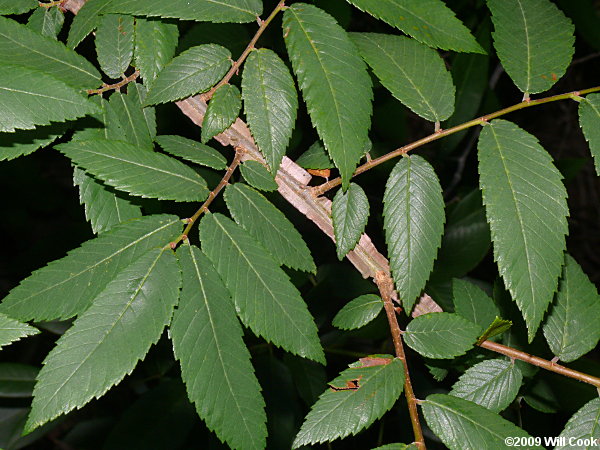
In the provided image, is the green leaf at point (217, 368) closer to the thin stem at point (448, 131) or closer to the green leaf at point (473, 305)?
the thin stem at point (448, 131)

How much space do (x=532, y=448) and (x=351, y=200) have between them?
0.50m

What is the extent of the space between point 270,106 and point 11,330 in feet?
1.77

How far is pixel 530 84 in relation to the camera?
1.09 meters

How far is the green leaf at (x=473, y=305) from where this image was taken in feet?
4.06

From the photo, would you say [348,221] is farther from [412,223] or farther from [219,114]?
[219,114]

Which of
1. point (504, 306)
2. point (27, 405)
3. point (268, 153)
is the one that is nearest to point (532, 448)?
point (504, 306)

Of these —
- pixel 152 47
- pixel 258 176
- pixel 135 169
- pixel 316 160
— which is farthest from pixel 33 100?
pixel 316 160

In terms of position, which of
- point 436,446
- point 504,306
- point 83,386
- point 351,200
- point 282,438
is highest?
point 351,200

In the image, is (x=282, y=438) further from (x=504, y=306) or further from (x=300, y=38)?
(x=300, y=38)

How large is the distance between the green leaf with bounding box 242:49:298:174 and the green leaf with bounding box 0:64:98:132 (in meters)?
0.27

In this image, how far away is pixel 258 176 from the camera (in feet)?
3.59

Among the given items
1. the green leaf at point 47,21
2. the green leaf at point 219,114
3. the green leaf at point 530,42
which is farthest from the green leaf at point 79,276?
the green leaf at point 530,42

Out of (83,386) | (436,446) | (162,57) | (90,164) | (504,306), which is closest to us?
(83,386)

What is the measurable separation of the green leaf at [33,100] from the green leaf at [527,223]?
647mm
